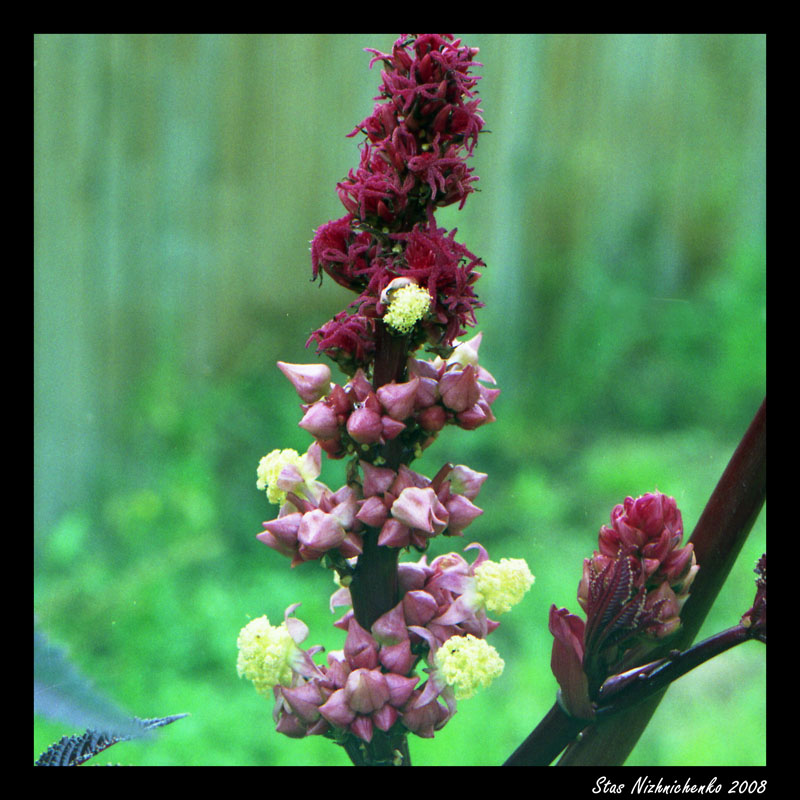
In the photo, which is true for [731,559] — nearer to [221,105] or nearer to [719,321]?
[719,321]

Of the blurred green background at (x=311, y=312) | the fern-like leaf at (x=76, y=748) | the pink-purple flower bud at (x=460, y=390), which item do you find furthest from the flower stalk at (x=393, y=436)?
the blurred green background at (x=311, y=312)

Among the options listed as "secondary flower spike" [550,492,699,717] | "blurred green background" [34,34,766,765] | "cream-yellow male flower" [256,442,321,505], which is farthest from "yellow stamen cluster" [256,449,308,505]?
"blurred green background" [34,34,766,765]

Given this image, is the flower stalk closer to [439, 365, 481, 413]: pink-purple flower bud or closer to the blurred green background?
[439, 365, 481, 413]: pink-purple flower bud

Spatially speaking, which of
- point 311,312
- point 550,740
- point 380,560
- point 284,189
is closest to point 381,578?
point 380,560

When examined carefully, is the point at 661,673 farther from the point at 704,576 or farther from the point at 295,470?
the point at 295,470

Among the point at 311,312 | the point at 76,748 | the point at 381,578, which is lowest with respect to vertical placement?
the point at 76,748

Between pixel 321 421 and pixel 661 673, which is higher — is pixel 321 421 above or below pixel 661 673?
above

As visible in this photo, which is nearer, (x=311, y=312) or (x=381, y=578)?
(x=381, y=578)

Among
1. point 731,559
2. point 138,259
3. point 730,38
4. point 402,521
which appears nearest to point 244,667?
point 402,521
